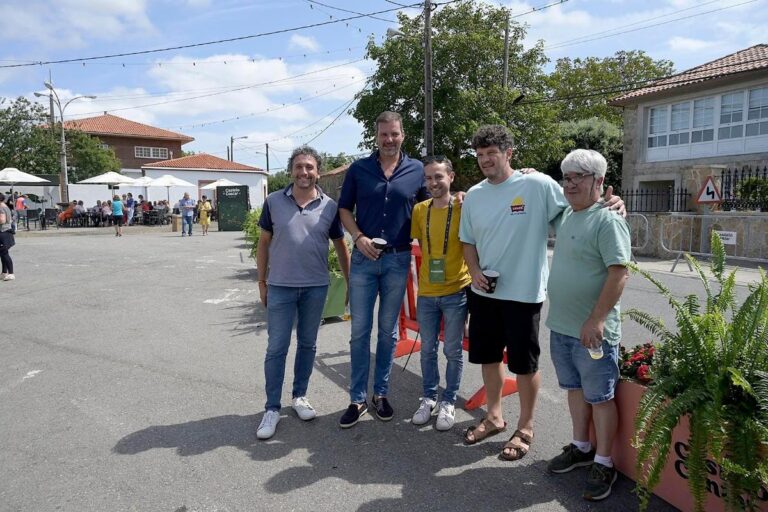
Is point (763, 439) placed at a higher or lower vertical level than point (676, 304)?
lower

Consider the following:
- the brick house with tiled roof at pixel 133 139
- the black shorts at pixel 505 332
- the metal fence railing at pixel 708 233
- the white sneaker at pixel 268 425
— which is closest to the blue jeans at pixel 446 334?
the black shorts at pixel 505 332

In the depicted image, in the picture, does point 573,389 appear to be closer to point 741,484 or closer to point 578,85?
point 741,484

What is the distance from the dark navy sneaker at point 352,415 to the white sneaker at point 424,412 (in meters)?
0.37

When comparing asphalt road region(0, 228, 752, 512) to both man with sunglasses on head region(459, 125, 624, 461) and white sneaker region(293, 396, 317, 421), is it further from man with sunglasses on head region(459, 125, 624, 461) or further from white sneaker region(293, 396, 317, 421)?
man with sunglasses on head region(459, 125, 624, 461)

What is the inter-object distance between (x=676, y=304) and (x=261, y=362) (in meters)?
3.77

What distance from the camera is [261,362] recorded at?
17.1 ft

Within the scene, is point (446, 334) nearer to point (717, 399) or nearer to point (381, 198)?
point (381, 198)

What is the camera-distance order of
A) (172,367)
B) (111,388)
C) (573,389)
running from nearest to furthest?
A: (573,389) → (111,388) → (172,367)

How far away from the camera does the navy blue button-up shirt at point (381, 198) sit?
364cm

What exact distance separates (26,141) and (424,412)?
41.5 meters

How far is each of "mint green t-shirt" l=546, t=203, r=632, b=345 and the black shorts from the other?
0.24m

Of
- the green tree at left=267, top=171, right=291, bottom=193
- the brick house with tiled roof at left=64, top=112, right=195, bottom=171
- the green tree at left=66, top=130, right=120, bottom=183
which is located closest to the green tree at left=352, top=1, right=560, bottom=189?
the green tree at left=66, top=130, right=120, bottom=183

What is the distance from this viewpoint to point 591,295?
2.78m

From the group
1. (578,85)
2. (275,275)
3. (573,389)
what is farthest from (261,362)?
(578,85)
